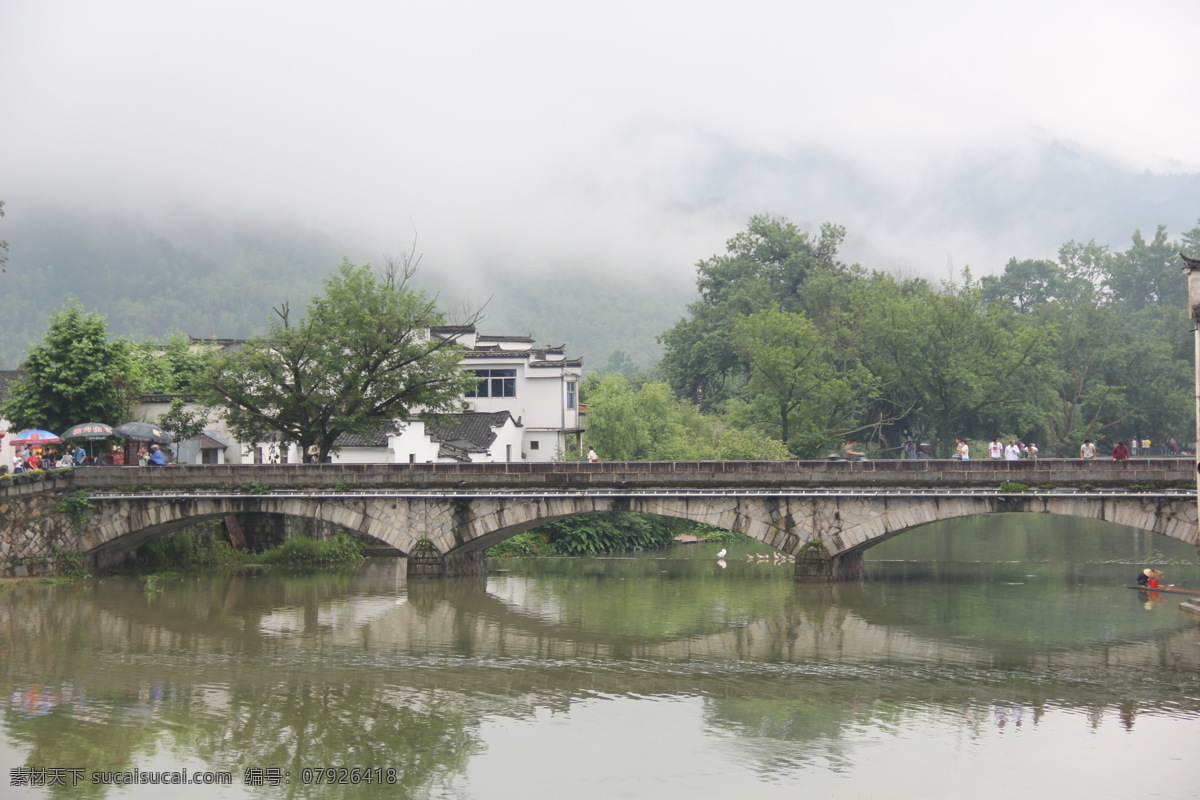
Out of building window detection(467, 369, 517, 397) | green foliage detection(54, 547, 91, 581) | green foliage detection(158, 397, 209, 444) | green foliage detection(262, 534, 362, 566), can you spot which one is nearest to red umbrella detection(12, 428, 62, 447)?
green foliage detection(54, 547, 91, 581)

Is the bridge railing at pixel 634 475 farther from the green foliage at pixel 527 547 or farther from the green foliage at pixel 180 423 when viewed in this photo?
the green foliage at pixel 527 547

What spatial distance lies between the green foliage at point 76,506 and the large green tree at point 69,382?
23.5ft

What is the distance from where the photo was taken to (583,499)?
146 ft

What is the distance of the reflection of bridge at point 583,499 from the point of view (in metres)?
40.1

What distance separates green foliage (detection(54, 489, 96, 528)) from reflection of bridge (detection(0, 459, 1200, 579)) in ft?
0.24

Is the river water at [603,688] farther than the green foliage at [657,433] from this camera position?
No

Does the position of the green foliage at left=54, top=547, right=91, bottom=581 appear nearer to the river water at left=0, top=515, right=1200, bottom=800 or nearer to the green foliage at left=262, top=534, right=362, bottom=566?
the river water at left=0, top=515, right=1200, bottom=800

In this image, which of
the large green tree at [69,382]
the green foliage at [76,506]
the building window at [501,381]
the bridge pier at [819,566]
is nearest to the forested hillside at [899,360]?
the building window at [501,381]

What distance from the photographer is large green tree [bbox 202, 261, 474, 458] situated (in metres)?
50.1

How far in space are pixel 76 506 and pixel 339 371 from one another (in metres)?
11.5

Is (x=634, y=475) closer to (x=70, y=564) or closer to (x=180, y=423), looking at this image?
(x=70, y=564)

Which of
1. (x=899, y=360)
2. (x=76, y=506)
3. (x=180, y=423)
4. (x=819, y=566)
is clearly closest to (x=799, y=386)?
(x=899, y=360)

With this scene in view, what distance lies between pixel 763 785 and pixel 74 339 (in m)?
42.3

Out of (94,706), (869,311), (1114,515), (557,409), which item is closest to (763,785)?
(94,706)
